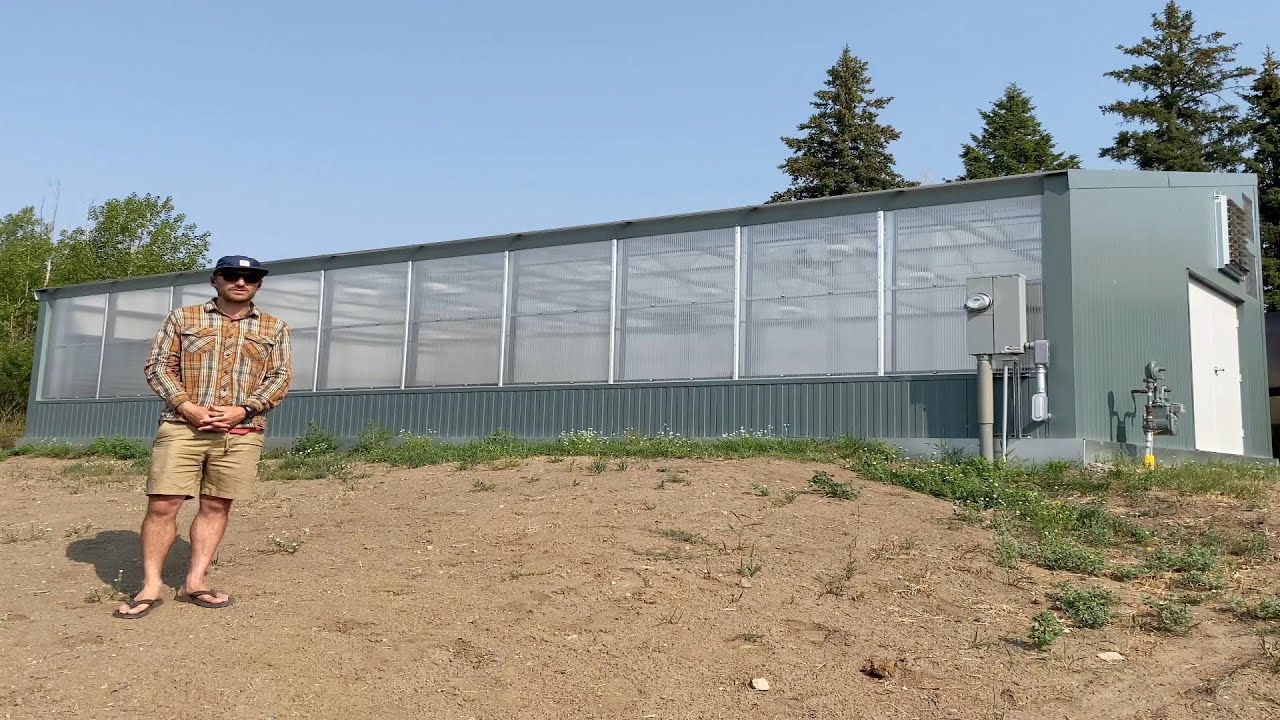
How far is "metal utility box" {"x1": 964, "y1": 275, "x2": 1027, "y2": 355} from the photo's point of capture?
496 inches

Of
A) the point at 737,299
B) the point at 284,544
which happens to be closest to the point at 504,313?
the point at 737,299

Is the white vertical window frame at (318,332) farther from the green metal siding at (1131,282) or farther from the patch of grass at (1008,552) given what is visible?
the patch of grass at (1008,552)

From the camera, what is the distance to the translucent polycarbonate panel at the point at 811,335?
47.1ft

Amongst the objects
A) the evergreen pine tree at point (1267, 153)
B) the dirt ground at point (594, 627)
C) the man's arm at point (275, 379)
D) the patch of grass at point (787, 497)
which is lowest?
the dirt ground at point (594, 627)

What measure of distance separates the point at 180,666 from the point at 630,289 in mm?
11689

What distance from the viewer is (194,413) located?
5602mm

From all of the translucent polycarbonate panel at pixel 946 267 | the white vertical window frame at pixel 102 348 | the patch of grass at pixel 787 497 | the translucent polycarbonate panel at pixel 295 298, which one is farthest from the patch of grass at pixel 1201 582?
the white vertical window frame at pixel 102 348

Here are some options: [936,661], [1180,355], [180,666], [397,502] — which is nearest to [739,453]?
[397,502]

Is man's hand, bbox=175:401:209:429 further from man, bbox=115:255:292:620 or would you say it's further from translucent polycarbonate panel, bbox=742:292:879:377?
translucent polycarbonate panel, bbox=742:292:879:377

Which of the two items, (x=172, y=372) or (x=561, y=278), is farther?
(x=561, y=278)

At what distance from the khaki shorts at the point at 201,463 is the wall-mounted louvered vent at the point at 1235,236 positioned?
13683 mm

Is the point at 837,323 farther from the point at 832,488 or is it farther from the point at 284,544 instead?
the point at 284,544

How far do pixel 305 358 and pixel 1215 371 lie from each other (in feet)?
46.5

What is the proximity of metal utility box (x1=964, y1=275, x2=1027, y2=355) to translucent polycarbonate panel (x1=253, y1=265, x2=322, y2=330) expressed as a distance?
11055 mm
